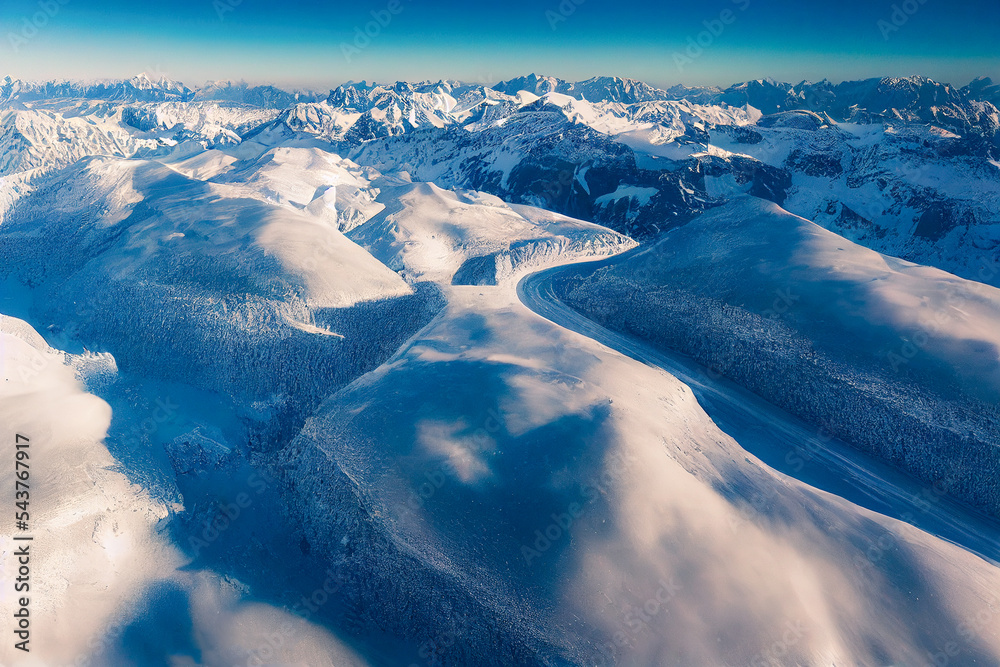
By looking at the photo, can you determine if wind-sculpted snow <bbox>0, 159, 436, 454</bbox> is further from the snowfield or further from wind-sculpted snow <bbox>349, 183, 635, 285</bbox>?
wind-sculpted snow <bbox>349, 183, 635, 285</bbox>

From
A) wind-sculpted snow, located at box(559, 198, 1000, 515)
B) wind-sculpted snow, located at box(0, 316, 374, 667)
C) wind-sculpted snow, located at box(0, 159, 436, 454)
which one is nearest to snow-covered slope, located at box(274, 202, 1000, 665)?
wind-sculpted snow, located at box(0, 316, 374, 667)

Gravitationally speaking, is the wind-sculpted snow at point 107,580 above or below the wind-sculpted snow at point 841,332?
below

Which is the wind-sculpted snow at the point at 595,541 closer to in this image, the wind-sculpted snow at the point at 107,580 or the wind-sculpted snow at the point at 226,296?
the wind-sculpted snow at the point at 107,580

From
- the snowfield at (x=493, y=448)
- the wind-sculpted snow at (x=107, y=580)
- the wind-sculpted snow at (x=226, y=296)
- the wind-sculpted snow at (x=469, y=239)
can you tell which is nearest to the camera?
the snowfield at (x=493, y=448)

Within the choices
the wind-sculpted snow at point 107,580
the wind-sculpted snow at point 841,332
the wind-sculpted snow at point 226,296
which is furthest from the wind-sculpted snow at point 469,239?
the wind-sculpted snow at point 107,580

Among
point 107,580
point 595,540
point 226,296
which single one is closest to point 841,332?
point 595,540

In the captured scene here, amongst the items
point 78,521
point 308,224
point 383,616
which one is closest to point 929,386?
point 383,616

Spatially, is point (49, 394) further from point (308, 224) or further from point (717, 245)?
point (717, 245)
